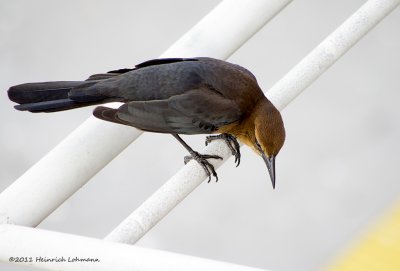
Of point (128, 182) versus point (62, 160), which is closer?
point (62, 160)

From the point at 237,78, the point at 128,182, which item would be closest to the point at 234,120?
the point at 237,78

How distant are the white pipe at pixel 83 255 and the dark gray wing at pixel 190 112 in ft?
2.52

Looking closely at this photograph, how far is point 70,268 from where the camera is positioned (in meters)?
1.04

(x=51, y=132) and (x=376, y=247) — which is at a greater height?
(x=51, y=132)

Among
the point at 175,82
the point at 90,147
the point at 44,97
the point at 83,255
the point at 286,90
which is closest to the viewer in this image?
the point at 83,255

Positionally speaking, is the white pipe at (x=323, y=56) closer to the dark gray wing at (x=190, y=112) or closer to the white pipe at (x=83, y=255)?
the dark gray wing at (x=190, y=112)

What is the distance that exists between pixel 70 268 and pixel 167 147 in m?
2.35

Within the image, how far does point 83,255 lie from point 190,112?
3.10 feet

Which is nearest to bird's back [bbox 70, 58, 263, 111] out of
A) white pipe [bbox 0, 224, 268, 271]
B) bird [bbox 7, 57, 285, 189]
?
bird [bbox 7, 57, 285, 189]

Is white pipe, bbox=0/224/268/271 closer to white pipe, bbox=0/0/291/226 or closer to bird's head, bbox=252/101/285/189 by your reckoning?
white pipe, bbox=0/0/291/226

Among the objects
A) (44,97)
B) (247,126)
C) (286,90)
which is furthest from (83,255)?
(247,126)

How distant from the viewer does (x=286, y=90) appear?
162 centimetres

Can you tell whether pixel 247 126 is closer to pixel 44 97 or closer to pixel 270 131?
pixel 270 131

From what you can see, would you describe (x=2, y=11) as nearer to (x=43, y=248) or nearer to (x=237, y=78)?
(x=237, y=78)
